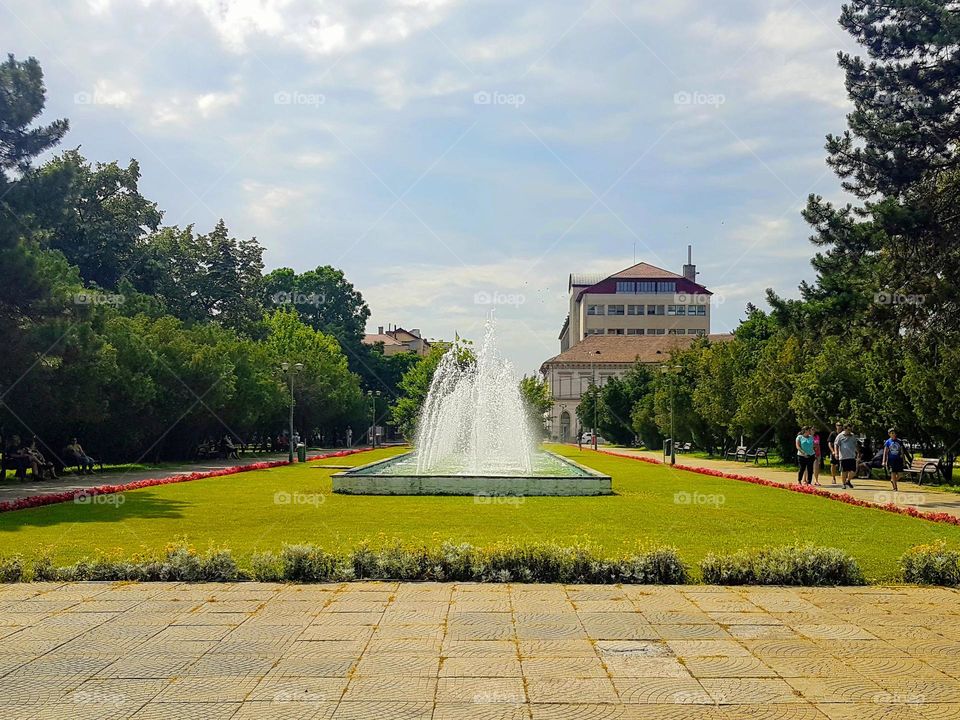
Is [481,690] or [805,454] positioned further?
[805,454]

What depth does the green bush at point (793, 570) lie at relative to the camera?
10.1m

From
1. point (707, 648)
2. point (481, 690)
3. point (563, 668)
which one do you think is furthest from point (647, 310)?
point (481, 690)

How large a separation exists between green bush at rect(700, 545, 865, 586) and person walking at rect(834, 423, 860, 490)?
1668 centimetres

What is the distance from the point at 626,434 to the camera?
81.9m

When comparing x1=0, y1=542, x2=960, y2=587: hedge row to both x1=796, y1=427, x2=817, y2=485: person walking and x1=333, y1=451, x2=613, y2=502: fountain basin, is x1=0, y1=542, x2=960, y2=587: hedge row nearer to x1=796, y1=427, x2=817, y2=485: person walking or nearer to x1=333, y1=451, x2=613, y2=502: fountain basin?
x1=333, y1=451, x2=613, y2=502: fountain basin

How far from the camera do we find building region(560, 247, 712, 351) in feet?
439

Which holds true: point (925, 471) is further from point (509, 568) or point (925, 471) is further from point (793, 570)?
point (509, 568)

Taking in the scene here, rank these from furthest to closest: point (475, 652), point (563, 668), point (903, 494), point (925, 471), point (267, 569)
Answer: point (925, 471)
point (903, 494)
point (267, 569)
point (475, 652)
point (563, 668)

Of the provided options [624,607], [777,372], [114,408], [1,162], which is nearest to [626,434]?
[777,372]

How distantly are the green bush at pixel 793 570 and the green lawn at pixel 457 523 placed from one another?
66 centimetres

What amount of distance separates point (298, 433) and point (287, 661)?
202 ft

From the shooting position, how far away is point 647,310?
443ft

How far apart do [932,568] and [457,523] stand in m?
8.25

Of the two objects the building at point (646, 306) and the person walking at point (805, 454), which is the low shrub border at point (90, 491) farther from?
the building at point (646, 306)
